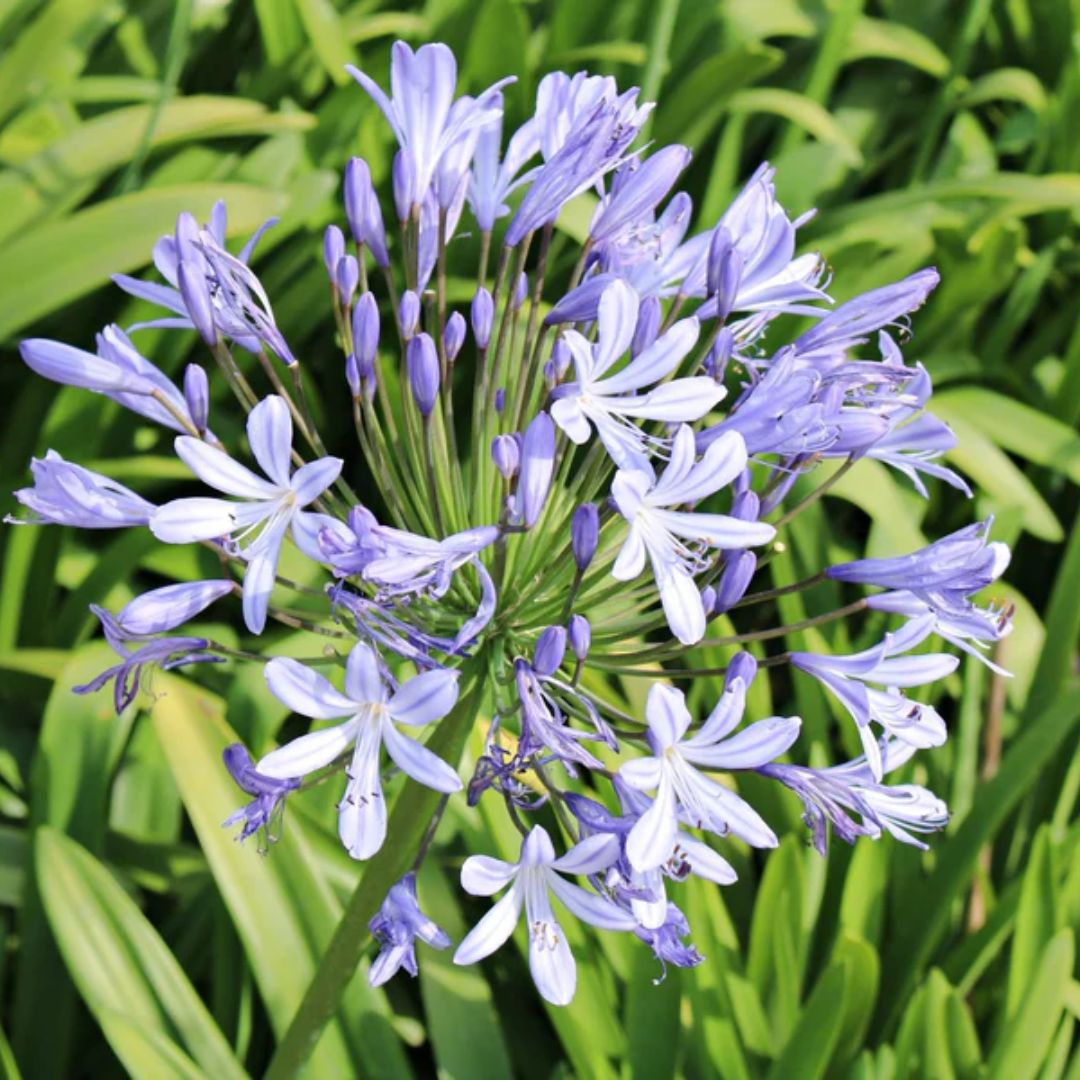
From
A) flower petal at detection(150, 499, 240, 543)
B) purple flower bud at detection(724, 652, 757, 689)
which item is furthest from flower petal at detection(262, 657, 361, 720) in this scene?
purple flower bud at detection(724, 652, 757, 689)

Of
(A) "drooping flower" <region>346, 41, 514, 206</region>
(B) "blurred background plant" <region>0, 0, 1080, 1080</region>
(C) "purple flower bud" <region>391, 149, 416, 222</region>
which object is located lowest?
(B) "blurred background plant" <region>0, 0, 1080, 1080</region>

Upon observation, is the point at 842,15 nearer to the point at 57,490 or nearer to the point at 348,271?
the point at 348,271

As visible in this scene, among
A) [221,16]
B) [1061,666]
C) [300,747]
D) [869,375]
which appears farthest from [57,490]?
[221,16]

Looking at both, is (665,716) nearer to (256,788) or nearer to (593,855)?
(593,855)

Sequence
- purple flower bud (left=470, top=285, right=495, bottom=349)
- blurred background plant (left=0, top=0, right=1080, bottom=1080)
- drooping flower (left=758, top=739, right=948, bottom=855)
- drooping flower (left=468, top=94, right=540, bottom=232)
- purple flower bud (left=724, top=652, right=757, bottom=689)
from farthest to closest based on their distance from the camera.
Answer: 1. blurred background plant (left=0, top=0, right=1080, bottom=1080)
2. drooping flower (left=468, top=94, right=540, bottom=232)
3. purple flower bud (left=470, top=285, right=495, bottom=349)
4. drooping flower (left=758, top=739, right=948, bottom=855)
5. purple flower bud (left=724, top=652, right=757, bottom=689)

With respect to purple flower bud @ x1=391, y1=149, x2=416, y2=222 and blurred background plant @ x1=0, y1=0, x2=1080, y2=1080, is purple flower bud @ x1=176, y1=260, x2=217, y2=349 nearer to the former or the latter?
purple flower bud @ x1=391, y1=149, x2=416, y2=222

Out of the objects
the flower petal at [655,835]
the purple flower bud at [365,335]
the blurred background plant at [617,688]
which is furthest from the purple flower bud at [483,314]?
the blurred background plant at [617,688]
